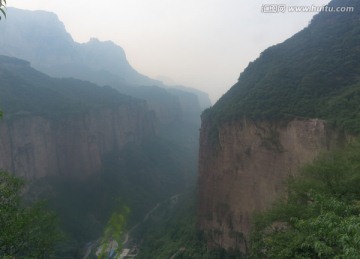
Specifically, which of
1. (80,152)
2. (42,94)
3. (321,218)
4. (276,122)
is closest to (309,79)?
(276,122)

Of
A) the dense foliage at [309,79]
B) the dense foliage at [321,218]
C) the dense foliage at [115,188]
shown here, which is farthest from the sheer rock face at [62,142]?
the dense foliage at [321,218]

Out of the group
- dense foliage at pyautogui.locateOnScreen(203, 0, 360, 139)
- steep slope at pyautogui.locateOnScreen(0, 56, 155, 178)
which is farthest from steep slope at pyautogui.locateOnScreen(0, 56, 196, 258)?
dense foliage at pyautogui.locateOnScreen(203, 0, 360, 139)

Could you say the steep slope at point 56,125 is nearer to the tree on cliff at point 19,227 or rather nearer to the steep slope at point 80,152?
the steep slope at point 80,152

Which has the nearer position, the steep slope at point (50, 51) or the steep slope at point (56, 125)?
the steep slope at point (56, 125)

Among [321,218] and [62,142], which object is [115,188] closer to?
[62,142]

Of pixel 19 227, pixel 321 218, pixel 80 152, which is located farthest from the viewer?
pixel 80 152

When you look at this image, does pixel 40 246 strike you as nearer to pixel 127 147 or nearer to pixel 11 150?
pixel 11 150
